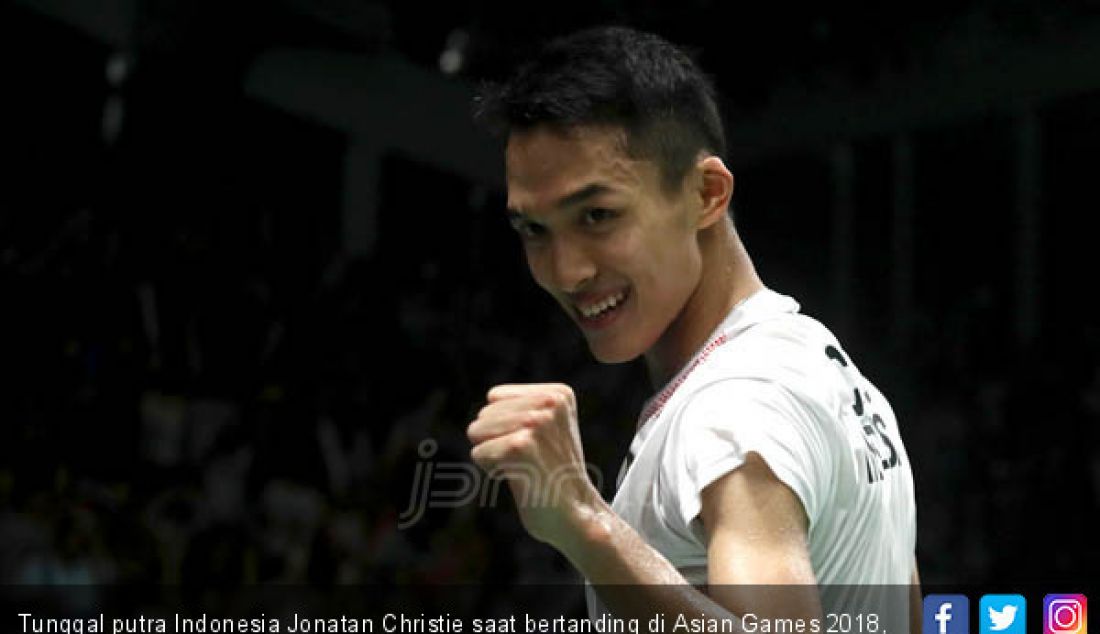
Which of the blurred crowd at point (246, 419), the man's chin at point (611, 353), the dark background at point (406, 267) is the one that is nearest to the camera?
the man's chin at point (611, 353)

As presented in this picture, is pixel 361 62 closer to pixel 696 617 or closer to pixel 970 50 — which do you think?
pixel 970 50

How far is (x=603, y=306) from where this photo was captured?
4.71 ft

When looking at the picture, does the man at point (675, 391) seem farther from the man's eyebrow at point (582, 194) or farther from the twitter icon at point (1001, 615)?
the twitter icon at point (1001, 615)

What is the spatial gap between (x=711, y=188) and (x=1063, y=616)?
1.76 metres

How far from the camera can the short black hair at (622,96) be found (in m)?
1.38

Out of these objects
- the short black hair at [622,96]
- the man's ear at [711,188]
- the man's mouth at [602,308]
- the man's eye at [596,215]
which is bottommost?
the man's mouth at [602,308]

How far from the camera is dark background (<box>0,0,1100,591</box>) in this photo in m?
3.15

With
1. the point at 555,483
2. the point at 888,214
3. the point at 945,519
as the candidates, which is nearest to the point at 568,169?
the point at 555,483

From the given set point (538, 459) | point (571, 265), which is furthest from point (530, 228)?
point (538, 459)

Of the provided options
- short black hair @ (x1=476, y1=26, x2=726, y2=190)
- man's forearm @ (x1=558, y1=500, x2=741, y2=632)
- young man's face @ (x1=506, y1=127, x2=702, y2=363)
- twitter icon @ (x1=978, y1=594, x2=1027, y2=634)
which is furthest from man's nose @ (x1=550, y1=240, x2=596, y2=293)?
twitter icon @ (x1=978, y1=594, x2=1027, y2=634)

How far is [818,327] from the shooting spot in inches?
56.4

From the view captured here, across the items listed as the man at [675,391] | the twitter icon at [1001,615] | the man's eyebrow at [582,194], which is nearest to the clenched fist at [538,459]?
the man at [675,391]

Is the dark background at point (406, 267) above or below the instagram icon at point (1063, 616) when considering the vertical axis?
above

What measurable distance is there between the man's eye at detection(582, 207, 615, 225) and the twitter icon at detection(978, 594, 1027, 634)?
4.51 ft
